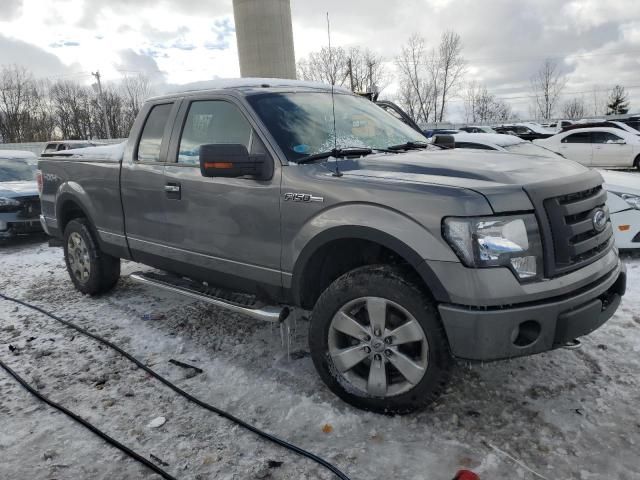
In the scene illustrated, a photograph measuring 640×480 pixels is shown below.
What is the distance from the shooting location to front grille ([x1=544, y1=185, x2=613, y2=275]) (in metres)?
2.64

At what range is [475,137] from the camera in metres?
8.75

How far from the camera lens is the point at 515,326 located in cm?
254

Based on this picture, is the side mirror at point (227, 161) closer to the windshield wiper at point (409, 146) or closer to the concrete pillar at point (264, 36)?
the windshield wiper at point (409, 146)

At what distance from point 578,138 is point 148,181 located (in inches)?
631

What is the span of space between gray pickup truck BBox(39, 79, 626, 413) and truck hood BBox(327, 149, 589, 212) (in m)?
0.01

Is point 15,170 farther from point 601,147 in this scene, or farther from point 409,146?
point 601,147

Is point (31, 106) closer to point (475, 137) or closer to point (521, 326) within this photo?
point (475, 137)

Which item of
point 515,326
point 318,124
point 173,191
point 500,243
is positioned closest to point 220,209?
point 173,191

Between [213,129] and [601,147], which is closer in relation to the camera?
[213,129]

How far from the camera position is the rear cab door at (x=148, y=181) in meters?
4.20

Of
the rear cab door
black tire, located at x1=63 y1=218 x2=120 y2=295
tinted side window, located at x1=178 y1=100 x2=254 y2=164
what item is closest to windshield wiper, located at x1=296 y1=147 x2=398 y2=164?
tinted side window, located at x1=178 y1=100 x2=254 y2=164

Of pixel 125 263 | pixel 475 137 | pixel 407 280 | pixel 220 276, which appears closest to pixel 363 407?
pixel 407 280

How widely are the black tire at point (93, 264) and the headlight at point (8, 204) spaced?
3.57m

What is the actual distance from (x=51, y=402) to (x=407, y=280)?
235cm
